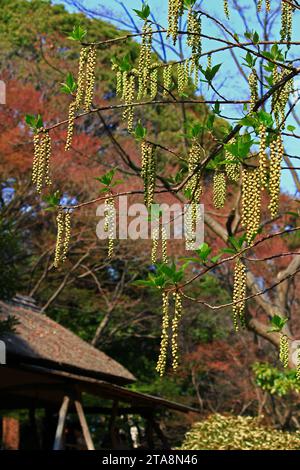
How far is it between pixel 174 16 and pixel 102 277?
1706 cm

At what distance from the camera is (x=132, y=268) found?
1952cm

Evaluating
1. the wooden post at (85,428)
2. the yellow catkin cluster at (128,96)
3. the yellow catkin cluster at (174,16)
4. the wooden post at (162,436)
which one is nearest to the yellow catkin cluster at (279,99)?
the yellow catkin cluster at (174,16)

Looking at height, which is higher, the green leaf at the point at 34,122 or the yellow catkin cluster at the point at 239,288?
the green leaf at the point at 34,122

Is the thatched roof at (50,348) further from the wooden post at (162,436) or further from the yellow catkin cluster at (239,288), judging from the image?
the yellow catkin cluster at (239,288)

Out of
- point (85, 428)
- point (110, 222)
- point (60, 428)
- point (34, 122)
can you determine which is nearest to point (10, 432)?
point (85, 428)

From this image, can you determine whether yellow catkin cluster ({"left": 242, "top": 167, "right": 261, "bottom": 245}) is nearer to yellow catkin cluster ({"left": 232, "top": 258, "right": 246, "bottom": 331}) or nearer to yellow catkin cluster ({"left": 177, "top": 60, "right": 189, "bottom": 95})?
yellow catkin cluster ({"left": 232, "top": 258, "right": 246, "bottom": 331})

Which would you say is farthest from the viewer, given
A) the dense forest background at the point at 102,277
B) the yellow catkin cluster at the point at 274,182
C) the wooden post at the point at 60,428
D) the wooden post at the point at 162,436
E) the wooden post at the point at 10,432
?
the dense forest background at the point at 102,277

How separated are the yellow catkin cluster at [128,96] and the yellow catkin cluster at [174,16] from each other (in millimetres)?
425

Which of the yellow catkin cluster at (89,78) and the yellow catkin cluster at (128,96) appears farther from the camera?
the yellow catkin cluster at (128,96)

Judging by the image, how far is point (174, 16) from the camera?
3.43 meters

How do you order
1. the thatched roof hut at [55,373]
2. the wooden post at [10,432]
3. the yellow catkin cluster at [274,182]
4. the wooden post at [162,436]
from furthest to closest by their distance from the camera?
the wooden post at [10,432] → the wooden post at [162,436] → the thatched roof hut at [55,373] → the yellow catkin cluster at [274,182]

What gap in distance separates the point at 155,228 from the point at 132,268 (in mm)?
15678

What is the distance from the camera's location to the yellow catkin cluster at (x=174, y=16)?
11.0ft
